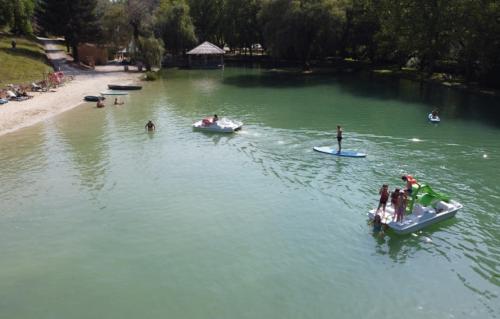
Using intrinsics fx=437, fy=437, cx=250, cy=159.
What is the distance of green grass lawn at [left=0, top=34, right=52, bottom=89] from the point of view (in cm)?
5812

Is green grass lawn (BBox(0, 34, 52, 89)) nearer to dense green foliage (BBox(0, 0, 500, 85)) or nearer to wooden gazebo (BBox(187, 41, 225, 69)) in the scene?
dense green foliage (BBox(0, 0, 500, 85))

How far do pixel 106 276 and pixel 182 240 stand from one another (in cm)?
385

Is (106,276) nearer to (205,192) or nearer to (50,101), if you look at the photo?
(205,192)

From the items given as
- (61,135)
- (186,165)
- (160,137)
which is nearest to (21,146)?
(61,135)

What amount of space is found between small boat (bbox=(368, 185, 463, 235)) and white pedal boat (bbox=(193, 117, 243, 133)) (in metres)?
18.8

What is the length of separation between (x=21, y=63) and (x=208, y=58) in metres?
40.0

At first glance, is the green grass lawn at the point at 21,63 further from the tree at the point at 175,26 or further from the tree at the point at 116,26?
the tree at the point at 175,26

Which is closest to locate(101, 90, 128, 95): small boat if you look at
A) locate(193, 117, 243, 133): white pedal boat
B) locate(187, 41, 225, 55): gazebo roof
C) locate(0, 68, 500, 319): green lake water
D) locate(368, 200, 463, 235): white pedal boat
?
locate(0, 68, 500, 319): green lake water

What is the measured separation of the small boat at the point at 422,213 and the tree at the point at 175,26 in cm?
7751

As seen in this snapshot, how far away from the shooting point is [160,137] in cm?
3706

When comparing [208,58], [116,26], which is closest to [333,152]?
[116,26]

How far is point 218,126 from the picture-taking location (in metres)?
38.1

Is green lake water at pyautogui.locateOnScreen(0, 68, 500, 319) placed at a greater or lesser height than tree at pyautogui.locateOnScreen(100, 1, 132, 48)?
lesser

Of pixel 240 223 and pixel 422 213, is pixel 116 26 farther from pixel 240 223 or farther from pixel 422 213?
pixel 422 213
